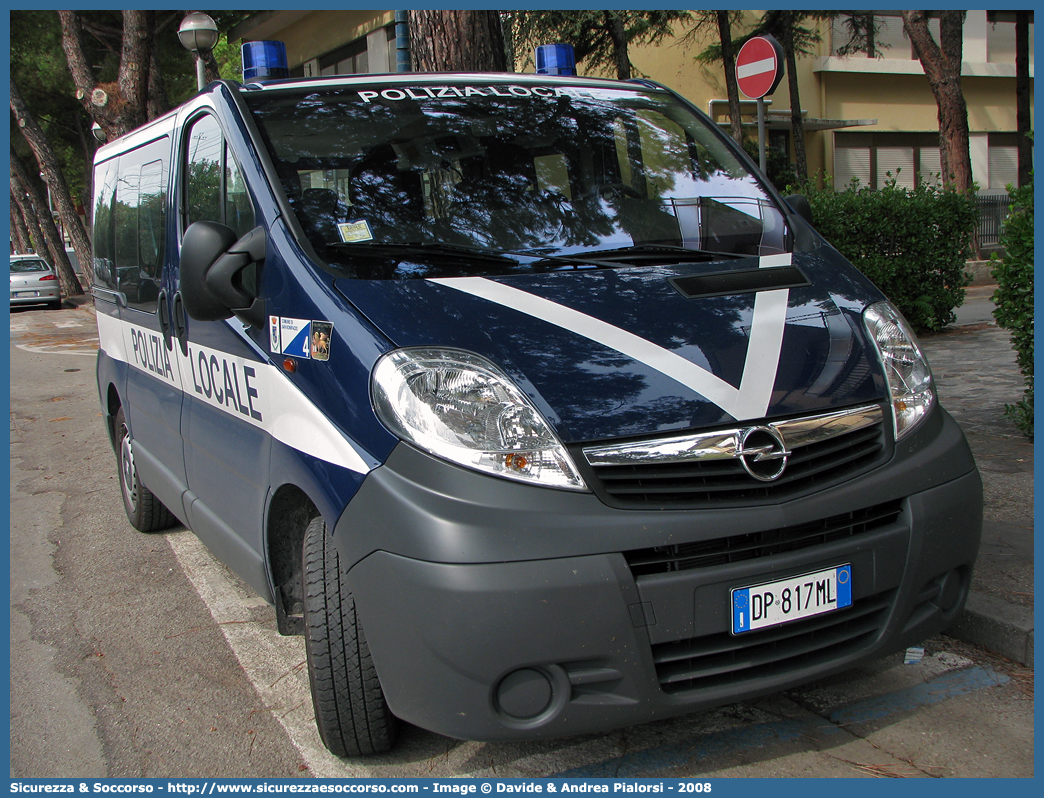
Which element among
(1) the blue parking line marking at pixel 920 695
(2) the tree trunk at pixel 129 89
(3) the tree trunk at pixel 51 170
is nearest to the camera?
(1) the blue parking line marking at pixel 920 695

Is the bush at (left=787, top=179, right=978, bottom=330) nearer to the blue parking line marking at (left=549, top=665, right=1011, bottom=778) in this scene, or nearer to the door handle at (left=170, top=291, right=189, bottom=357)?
the blue parking line marking at (left=549, top=665, right=1011, bottom=778)

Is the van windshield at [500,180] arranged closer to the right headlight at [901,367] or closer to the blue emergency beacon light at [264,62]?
the right headlight at [901,367]

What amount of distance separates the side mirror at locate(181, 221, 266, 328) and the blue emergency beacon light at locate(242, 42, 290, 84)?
4.23 ft

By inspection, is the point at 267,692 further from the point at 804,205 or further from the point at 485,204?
the point at 804,205

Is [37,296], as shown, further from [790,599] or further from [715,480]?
[790,599]

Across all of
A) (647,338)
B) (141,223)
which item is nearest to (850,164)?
(141,223)

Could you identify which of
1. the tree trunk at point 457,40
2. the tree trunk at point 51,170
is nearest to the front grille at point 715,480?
the tree trunk at point 457,40

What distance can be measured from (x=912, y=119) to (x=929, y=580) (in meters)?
26.1

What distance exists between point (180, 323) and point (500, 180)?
4.59 ft

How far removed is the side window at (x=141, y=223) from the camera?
4.02 meters

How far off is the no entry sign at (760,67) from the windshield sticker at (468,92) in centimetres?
308

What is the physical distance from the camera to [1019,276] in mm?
4992

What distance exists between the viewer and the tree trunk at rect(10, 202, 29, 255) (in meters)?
41.1

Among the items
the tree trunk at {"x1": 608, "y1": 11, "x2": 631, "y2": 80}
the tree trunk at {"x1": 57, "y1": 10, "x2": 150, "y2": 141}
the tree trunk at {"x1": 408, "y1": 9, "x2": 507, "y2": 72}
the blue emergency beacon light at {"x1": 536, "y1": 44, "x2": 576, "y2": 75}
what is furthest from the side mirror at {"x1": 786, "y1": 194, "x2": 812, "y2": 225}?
the tree trunk at {"x1": 57, "y1": 10, "x2": 150, "y2": 141}
